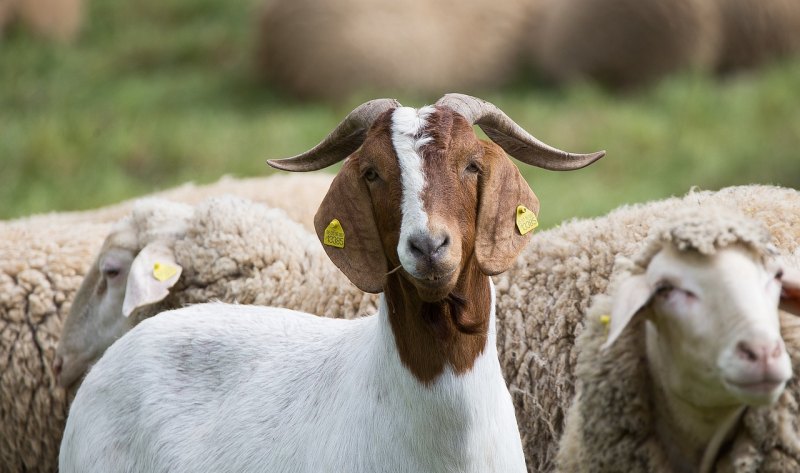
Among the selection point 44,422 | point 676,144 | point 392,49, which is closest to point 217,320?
point 44,422

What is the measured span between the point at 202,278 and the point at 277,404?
141cm

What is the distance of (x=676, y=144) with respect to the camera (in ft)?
32.9

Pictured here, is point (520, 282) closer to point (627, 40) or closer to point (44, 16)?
point (627, 40)

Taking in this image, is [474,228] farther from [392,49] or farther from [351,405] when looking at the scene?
[392,49]

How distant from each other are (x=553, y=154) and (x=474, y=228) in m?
0.55

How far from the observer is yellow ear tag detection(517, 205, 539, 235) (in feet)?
11.7

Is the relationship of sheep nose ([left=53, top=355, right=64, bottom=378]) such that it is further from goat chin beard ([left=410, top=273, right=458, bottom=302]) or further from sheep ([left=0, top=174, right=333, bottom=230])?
goat chin beard ([left=410, top=273, right=458, bottom=302])

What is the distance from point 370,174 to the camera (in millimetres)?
3553

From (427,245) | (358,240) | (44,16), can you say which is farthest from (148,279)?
(44,16)

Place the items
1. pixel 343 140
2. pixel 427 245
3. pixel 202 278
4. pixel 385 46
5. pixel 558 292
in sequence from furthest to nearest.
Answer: pixel 385 46, pixel 202 278, pixel 558 292, pixel 343 140, pixel 427 245

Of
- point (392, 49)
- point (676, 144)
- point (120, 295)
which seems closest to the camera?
point (120, 295)

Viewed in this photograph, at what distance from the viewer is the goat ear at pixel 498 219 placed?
11.6 ft

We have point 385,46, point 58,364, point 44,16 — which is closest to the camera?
point 58,364

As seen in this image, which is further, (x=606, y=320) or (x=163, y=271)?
(x=163, y=271)
